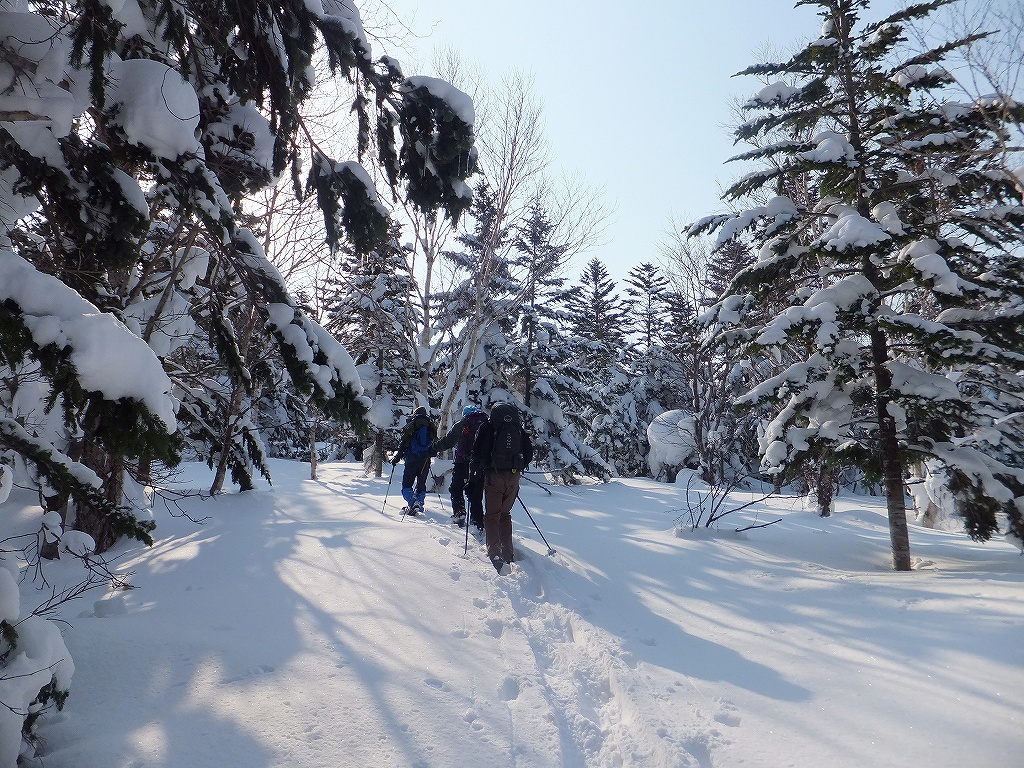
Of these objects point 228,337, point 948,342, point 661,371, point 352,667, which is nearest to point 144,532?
point 352,667

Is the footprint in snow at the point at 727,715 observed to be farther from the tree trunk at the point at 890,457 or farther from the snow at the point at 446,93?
the tree trunk at the point at 890,457

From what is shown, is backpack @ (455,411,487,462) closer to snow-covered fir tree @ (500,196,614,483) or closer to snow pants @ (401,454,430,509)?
snow pants @ (401,454,430,509)

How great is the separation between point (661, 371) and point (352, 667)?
28.7 metres

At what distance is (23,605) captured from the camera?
4664mm

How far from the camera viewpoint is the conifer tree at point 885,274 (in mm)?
6691

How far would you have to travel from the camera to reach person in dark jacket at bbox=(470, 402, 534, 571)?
7.10 metres

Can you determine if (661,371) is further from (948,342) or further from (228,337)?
(228,337)

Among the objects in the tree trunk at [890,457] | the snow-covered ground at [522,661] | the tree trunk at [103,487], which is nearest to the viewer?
the snow-covered ground at [522,661]

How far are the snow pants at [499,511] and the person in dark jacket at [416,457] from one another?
2666mm

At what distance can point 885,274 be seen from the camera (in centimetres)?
766

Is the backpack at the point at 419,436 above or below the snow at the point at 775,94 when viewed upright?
below

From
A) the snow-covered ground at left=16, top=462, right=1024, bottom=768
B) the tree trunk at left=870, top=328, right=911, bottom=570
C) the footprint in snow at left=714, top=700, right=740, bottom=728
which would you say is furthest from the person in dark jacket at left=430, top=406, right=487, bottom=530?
the tree trunk at left=870, top=328, right=911, bottom=570

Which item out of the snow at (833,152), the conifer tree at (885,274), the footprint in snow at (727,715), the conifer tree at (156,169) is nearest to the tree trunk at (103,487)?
the conifer tree at (156,169)

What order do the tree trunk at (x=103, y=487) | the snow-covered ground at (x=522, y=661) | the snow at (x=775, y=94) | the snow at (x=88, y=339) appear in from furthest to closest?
the snow at (x=775, y=94), the tree trunk at (x=103, y=487), the snow-covered ground at (x=522, y=661), the snow at (x=88, y=339)
